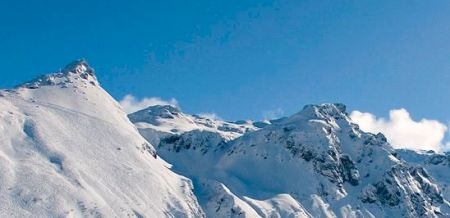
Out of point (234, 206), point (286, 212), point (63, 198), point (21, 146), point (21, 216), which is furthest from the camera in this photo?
point (286, 212)

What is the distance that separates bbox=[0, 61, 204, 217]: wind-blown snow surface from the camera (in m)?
150

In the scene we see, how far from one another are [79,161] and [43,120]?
21.3 meters

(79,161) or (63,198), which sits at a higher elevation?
(79,161)

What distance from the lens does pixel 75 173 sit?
165 metres

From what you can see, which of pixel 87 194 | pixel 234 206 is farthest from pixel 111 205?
pixel 234 206

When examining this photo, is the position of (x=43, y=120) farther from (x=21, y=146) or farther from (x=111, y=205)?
(x=111, y=205)

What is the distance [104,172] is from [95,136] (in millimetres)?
21467

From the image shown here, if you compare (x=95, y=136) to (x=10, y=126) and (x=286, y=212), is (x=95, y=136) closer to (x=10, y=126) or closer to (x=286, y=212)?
(x=10, y=126)

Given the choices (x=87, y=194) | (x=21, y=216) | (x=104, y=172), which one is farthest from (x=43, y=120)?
(x=21, y=216)

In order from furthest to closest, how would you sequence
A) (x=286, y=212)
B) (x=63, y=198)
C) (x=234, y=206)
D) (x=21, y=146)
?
1. (x=286, y=212)
2. (x=234, y=206)
3. (x=21, y=146)
4. (x=63, y=198)

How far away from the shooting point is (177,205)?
575 ft

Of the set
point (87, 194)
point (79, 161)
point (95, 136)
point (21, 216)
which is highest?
point (95, 136)

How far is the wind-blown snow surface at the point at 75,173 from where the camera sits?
150 meters

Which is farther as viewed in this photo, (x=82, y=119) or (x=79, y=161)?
(x=82, y=119)
